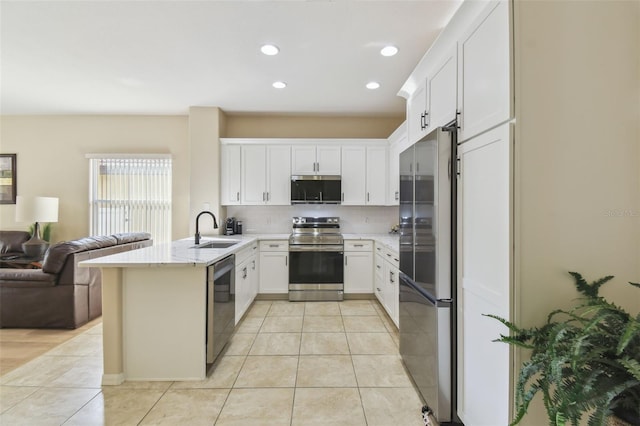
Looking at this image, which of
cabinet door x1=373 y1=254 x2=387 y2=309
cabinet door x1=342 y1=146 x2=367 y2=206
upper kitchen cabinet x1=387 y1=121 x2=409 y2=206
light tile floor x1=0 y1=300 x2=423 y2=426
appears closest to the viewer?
light tile floor x1=0 y1=300 x2=423 y2=426

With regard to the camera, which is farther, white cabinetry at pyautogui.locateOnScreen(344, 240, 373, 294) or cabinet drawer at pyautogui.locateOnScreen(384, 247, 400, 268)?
white cabinetry at pyautogui.locateOnScreen(344, 240, 373, 294)

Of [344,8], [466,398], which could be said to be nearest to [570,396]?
[466,398]

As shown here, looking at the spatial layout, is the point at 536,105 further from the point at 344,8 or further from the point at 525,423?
the point at 344,8

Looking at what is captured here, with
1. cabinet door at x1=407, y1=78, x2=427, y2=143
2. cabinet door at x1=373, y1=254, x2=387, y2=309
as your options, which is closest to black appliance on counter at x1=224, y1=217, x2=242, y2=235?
cabinet door at x1=373, y1=254, x2=387, y2=309

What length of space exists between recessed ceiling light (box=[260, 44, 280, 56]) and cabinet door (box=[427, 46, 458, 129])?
148cm

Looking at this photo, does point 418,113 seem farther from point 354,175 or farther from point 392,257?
point 354,175

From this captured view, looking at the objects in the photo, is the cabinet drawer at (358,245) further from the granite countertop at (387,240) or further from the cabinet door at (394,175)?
the cabinet door at (394,175)

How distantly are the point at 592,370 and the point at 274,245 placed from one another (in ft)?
11.8

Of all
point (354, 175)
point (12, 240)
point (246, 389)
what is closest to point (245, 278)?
point (246, 389)

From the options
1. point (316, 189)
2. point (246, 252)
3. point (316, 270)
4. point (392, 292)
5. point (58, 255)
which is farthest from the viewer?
point (316, 189)

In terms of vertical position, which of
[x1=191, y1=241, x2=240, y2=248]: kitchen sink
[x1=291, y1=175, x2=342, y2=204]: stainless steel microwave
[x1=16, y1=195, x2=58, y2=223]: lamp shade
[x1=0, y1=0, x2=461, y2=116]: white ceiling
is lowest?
[x1=191, y1=241, x2=240, y2=248]: kitchen sink

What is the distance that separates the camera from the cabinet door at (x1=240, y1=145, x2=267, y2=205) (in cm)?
446

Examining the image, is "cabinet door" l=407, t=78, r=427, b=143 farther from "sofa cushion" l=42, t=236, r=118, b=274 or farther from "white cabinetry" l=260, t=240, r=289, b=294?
"sofa cushion" l=42, t=236, r=118, b=274

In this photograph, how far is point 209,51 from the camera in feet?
9.25
